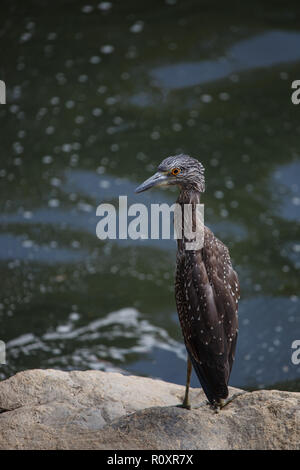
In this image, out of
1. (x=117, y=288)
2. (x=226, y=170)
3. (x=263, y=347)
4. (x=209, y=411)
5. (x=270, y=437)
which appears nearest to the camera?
(x=270, y=437)

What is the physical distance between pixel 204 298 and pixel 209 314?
4.1 inches

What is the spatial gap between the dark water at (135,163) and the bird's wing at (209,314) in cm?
309

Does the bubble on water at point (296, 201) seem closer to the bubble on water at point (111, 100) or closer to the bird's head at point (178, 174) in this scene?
the bubble on water at point (111, 100)

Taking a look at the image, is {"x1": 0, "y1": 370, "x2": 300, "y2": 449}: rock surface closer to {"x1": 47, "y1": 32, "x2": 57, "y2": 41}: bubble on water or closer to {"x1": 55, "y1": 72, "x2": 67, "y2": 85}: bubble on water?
{"x1": 55, "y1": 72, "x2": 67, "y2": 85}: bubble on water

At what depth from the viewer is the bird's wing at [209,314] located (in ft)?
13.9

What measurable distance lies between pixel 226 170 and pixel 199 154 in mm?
440

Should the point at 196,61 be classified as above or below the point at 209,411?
above

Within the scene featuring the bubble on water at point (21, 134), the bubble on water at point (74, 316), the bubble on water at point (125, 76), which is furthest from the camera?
the bubble on water at point (125, 76)

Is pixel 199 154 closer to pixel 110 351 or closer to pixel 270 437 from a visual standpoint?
pixel 110 351

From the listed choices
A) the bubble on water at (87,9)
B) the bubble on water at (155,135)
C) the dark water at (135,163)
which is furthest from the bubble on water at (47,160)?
the bubble on water at (87,9)

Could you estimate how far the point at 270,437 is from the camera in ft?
12.9

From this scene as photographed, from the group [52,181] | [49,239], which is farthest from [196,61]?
[49,239]

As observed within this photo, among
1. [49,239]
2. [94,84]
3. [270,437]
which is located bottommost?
[270,437]

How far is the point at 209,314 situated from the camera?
4.25m
